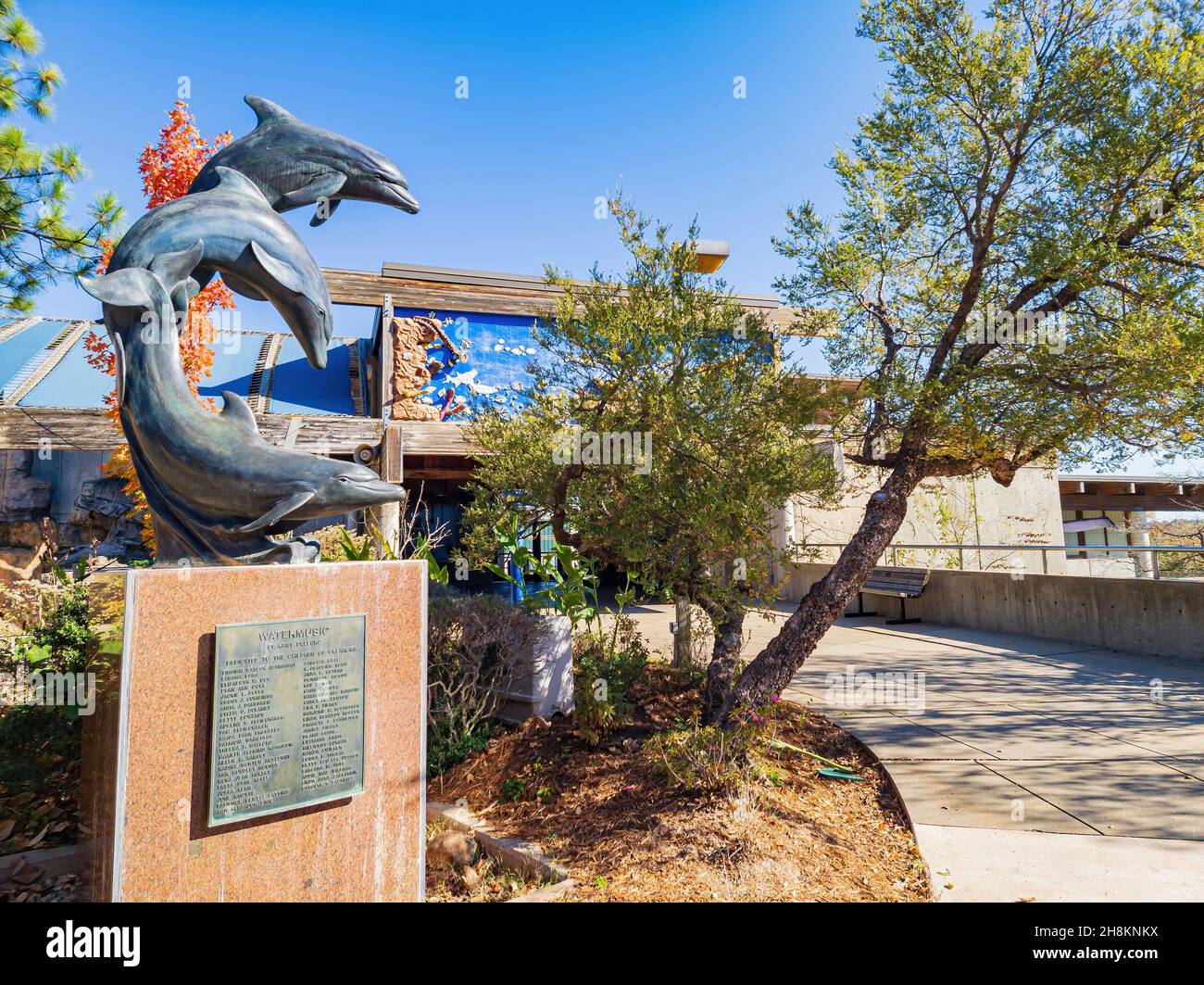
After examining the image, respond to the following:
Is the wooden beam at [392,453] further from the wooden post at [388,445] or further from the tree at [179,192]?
the tree at [179,192]

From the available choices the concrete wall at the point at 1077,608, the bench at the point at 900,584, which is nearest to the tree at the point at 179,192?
the concrete wall at the point at 1077,608

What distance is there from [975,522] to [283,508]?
15933 mm

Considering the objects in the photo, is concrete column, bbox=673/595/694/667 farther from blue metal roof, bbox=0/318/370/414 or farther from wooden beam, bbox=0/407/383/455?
blue metal roof, bbox=0/318/370/414

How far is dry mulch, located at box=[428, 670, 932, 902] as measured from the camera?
364cm

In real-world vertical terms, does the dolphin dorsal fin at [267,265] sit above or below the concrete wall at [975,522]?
above

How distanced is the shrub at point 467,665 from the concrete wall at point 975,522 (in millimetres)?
10151

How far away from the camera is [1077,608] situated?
9766mm

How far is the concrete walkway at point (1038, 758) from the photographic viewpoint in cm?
362

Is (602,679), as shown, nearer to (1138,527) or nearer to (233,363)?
(233,363)

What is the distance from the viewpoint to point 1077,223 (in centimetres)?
538

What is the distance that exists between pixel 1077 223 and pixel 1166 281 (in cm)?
81

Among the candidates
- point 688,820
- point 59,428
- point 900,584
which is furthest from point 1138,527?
point 59,428

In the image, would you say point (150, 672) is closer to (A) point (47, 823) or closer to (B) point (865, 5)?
(A) point (47, 823)
